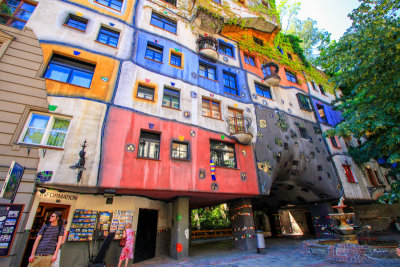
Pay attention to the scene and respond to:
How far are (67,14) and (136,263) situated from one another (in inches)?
547

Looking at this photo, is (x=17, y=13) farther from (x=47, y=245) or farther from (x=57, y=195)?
(x=47, y=245)

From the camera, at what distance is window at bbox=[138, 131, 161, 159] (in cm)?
959

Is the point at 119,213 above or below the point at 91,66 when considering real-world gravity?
below

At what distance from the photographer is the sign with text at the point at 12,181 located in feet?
19.4

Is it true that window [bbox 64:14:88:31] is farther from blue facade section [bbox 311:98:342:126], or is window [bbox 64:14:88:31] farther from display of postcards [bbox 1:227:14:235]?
blue facade section [bbox 311:98:342:126]

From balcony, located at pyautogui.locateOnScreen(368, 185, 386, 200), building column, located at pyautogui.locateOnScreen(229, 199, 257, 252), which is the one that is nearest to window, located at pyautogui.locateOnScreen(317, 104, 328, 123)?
balcony, located at pyautogui.locateOnScreen(368, 185, 386, 200)

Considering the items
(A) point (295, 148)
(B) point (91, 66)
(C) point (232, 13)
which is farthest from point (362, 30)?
(B) point (91, 66)

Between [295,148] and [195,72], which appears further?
[295,148]

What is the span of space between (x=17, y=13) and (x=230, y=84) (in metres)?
13.3

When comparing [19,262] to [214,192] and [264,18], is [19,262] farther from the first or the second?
[264,18]

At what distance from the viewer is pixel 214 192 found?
33.8 ft

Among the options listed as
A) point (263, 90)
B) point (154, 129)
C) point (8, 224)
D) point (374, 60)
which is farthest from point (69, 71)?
point (374, 60)

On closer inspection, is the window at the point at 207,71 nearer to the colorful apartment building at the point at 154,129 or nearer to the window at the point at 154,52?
Answer: the colorful apartment building at the point at 154,129

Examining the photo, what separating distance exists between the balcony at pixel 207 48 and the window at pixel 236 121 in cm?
449
